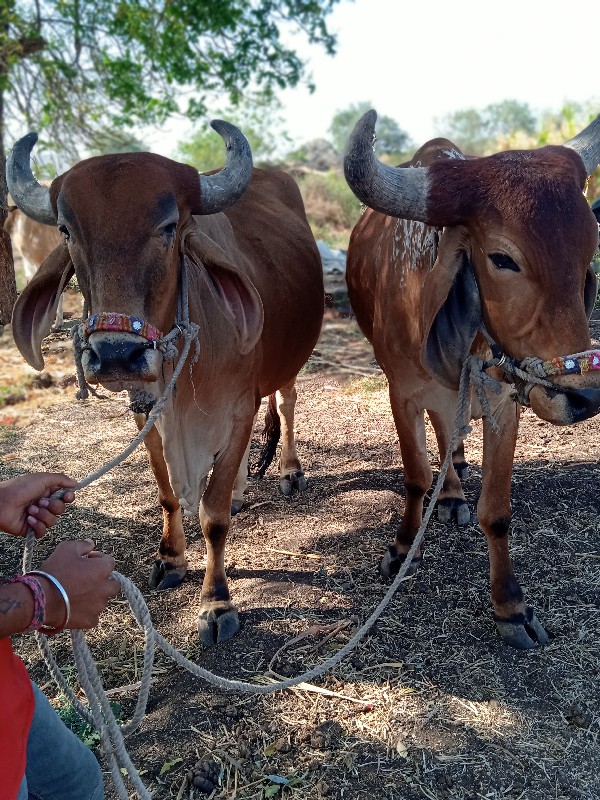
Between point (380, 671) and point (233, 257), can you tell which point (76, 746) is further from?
point (233, 257)

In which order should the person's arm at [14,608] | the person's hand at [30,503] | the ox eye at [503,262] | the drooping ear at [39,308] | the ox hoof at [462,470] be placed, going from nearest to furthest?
the person's arm at [14,608] → the person's hand at [30,503] → the ox eye at [503,262] → the drooping ear at [39,308] → the ox hoof at [462,470]

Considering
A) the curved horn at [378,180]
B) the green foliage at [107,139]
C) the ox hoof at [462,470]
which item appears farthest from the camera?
the green foliage at [107,139]

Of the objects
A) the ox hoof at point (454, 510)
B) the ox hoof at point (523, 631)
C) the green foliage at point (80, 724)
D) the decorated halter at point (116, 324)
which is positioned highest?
the decorated halter at point (116, 324)

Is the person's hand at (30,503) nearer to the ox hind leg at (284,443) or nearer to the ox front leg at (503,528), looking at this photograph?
the ox front leg at (503,528)

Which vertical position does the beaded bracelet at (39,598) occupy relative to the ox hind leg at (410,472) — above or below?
above

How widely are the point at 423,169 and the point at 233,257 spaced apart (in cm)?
126

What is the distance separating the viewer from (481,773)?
8.09ft

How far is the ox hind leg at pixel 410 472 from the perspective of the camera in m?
3.59

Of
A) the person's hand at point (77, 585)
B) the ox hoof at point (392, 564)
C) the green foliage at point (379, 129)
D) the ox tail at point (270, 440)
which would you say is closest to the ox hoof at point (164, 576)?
the ox hoof at point (392, 564)

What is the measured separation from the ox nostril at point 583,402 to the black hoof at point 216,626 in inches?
69.4

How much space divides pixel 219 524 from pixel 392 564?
929 mm

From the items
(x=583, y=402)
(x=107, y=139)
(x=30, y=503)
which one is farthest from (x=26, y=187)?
(x=107, y=139)

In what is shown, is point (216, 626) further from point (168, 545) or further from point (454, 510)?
point (454, 510)

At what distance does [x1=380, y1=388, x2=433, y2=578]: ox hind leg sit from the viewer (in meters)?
3.59
